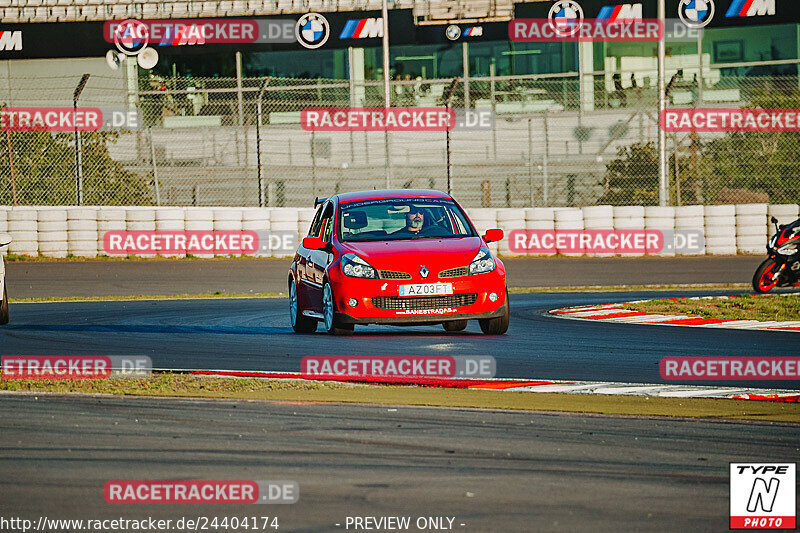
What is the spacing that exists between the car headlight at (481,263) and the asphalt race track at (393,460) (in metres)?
3.93

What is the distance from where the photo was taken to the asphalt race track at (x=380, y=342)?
998 cm

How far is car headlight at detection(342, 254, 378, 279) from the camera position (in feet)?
37.4

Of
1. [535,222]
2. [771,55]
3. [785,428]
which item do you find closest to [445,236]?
[785,428]

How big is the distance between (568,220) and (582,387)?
1487cm

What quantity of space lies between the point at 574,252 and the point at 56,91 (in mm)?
16243

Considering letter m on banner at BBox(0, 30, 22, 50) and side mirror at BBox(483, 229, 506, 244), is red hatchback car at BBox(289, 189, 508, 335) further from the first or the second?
letter m on banner at BBox(0, 30, 22, 50)


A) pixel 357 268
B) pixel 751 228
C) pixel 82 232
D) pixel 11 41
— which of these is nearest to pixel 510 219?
pixel 751 228

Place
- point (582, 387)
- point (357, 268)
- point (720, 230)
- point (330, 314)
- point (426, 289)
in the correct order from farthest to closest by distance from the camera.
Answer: point (720, 230)
point (330, 314)
point (357, 268)
point (426, 289)
point (582, 387)

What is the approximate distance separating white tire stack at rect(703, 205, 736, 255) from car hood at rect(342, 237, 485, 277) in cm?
1256

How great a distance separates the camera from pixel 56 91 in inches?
1321

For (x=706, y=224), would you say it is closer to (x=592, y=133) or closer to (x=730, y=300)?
(x=592, y=133)

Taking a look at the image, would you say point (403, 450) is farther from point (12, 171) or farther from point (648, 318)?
point (12, 171)

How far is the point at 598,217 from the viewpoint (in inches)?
918

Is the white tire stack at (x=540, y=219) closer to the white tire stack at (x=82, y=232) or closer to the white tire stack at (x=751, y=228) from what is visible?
the white tire stack at (x=751, y=228)
